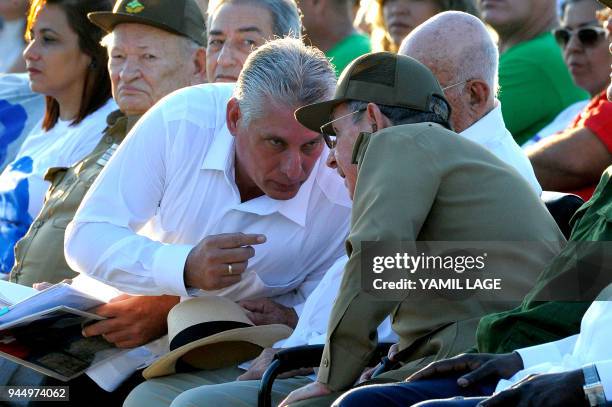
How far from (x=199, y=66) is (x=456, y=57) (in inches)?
75.7

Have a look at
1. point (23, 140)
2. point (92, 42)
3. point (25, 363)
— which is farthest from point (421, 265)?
point (23, 140)

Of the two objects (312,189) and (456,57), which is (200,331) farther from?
(456,57)

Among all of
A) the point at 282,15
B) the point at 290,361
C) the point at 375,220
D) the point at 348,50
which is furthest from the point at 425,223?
the point at 348,50

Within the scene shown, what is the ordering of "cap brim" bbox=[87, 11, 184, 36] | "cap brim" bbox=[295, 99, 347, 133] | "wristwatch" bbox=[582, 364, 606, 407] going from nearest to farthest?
"wristwatch" bbox=[582, 364, 606, 407], "cap brim" bbox=[295, 99, 347, 133], "cap brim" bbox=[87, 11, 184, 36]

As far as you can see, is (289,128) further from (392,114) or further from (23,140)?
(23,140)

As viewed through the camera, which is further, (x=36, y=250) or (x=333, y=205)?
(x=36, y=250)

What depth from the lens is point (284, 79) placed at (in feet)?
15.2

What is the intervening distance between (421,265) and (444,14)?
1576 mm

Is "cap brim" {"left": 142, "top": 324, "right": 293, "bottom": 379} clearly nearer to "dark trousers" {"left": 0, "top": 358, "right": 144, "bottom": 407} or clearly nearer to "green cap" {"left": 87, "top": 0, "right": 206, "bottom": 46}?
"dark trousers" {"left": 0, "top": 358, "right": 144, "bottom": 407}

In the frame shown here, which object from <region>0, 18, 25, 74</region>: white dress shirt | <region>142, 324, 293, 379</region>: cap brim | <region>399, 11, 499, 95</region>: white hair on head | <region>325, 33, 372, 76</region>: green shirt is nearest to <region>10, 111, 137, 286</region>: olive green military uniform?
<region>142, 324, 293, 379</region>: cap brim

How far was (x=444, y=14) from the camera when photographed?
4.88 meters

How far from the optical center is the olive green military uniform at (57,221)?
5832 mm

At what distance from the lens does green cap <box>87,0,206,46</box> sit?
6102 millimetres

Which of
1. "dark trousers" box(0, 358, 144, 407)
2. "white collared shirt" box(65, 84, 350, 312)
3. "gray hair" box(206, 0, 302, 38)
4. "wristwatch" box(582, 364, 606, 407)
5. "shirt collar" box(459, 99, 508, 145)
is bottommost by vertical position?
"dark trousers" box(0, 358, 144, 407)
